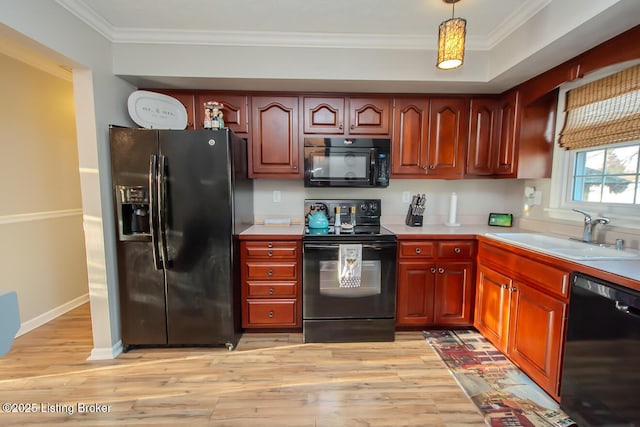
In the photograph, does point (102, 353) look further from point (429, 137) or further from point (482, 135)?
point (482, 135)

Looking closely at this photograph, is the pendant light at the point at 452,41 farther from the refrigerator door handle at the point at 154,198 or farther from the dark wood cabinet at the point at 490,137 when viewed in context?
the refrigerator door handle at the point at 154,198

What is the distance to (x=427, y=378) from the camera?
1.90m

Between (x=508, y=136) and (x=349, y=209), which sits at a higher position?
(x=508, y=136)

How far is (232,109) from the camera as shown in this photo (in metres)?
2.51

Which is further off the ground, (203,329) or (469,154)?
(469,154)

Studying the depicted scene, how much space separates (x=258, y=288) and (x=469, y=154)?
2253mm

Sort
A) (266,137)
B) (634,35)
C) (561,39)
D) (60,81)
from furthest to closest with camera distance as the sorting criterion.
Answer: (60,81)
(266,137)
(561,39)
(634,35)

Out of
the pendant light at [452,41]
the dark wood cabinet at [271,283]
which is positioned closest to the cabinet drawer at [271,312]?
the dark wood cabinet at [271,283]

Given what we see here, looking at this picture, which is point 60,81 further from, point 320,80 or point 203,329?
point 203,329

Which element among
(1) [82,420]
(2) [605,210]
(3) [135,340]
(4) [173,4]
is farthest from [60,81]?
(2) [605,210]

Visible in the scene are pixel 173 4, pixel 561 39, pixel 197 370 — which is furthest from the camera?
pixel 197 370

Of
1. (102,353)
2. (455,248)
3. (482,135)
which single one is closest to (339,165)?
(455,248)

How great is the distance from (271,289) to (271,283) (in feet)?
0.17

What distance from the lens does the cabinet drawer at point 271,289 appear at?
2.36 meters
